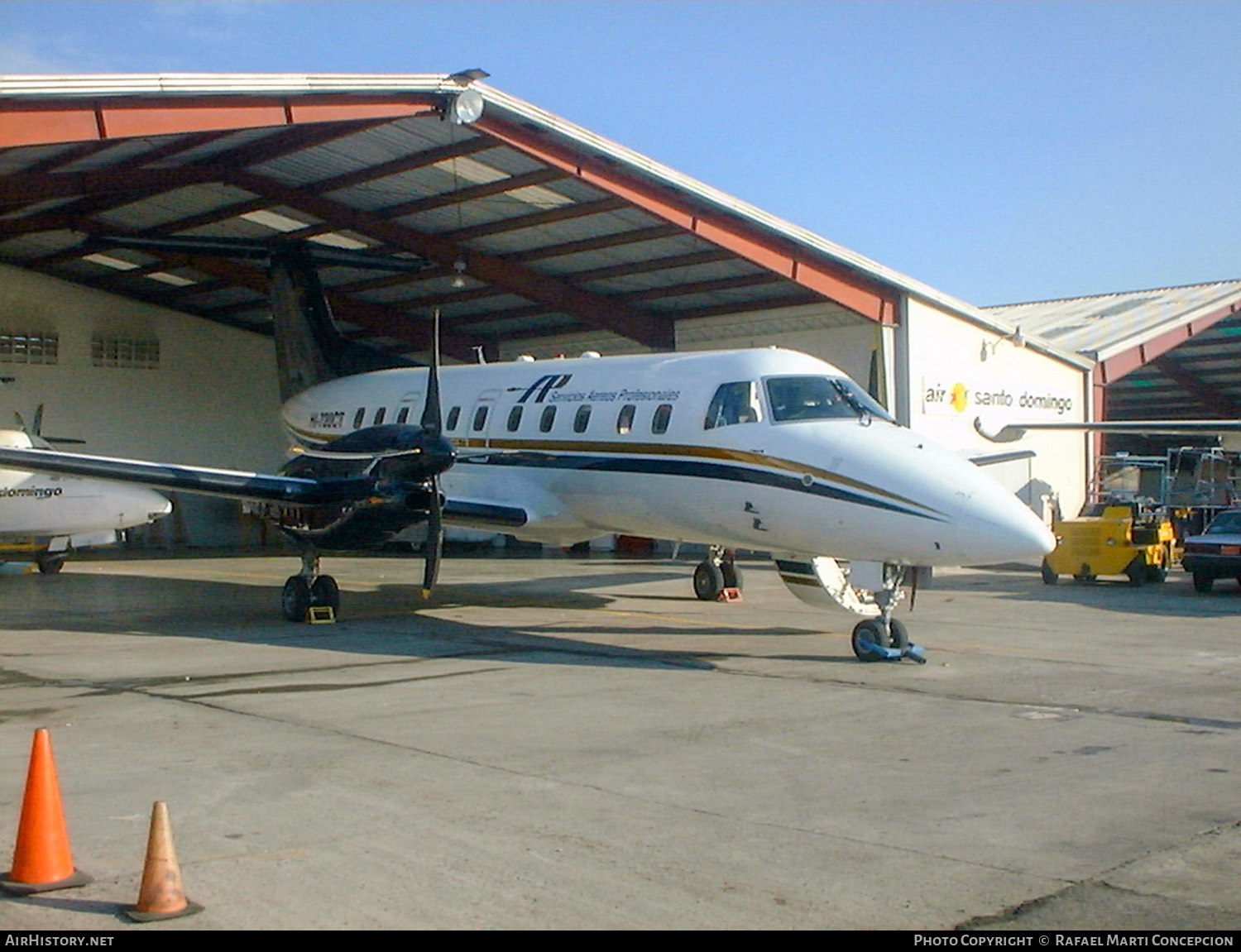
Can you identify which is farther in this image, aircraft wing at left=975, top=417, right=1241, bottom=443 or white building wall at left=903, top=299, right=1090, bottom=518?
white building wall at left=903, top=299, right=1090, bottom=518

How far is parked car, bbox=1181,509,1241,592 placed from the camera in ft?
62.7

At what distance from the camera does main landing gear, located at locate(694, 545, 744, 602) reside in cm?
1844

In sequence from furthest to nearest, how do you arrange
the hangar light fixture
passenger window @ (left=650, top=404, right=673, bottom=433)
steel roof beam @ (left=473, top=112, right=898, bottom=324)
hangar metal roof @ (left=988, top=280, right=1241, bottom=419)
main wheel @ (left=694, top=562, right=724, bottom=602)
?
hangar metal roof @ (left=988, top=280, right=1241, bottom=419), the hangar light fixture, steel roof beam @ (left=473, top=112, right=898, bottom=324), main wheel @ (left=694, top=562, right=724, bottom=602), passenger window @ (left=650, top=404, right=673, bottom=433)

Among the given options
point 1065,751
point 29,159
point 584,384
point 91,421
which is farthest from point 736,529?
point 91,421

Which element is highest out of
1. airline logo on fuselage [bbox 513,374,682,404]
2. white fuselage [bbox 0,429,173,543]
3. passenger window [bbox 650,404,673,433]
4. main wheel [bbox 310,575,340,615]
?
airline logo on fuselage [bbox 513,374,682,404]

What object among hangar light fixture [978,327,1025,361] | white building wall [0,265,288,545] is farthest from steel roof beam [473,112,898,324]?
white building wall [0,265,288,545]

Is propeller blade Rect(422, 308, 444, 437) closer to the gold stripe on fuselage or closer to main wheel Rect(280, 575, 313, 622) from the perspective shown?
the gold stripe on fuselage

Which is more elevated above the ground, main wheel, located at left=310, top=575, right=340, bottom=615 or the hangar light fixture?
the hangar light fixture

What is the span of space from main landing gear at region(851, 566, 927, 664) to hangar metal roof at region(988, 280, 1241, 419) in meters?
20.8

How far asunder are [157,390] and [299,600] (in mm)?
22910

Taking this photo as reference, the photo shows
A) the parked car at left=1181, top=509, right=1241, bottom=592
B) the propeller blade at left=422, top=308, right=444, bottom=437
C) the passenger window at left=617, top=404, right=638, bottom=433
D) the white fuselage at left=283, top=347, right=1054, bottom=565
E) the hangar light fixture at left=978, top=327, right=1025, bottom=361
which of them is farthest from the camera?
the hangar light fixture at left=978, top=327, right=1025, bottom=361

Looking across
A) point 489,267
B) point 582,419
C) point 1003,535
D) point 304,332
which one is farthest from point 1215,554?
point 489,267

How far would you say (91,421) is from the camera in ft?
111

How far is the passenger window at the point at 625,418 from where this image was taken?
49.6 feet
